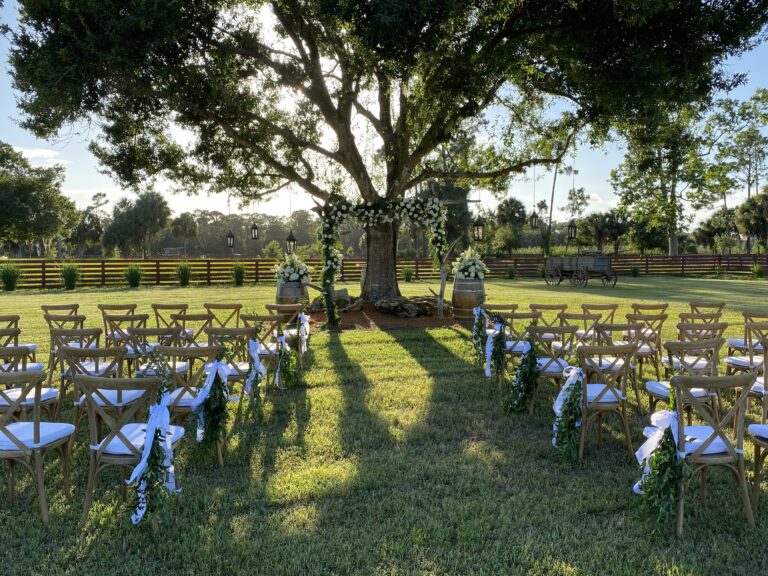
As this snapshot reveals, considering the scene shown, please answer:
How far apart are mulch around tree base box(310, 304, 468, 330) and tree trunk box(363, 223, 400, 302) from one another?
0.59 metres

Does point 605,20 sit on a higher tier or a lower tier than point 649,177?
higher

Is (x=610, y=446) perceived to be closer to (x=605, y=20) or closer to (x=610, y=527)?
(x=610, y=527)

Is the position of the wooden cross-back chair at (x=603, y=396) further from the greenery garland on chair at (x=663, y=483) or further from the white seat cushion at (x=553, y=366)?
the greenery garland on chair at (x=663, y=483)

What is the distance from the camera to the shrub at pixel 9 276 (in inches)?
869

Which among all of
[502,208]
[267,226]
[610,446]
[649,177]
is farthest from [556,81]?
[267,226]

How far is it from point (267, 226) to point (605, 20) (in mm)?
90608

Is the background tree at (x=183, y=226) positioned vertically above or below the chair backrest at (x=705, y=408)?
above

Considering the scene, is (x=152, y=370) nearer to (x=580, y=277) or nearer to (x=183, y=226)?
(x=580, y=277)

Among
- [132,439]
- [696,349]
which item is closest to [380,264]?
[696,349]

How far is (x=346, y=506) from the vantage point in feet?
11.7

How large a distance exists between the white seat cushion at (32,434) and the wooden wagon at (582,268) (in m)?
23.9

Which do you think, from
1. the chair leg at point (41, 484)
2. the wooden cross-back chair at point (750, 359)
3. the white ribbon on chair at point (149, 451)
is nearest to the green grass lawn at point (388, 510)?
the chair leg at point (41, 484)

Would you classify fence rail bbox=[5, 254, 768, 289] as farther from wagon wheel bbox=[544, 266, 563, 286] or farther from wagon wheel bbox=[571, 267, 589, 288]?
wagon wheel bbox=[571, 267, 589, 288]

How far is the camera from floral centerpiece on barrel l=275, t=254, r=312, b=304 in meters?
11.8
